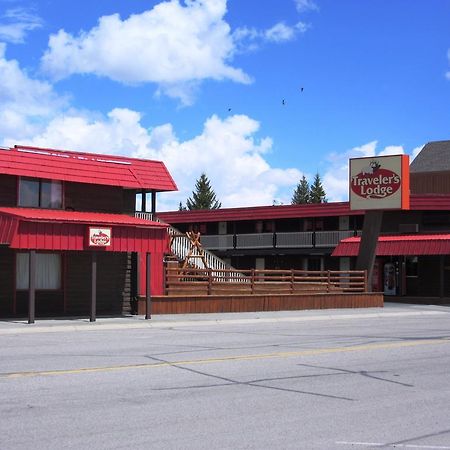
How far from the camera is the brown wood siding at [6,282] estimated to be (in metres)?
22.7

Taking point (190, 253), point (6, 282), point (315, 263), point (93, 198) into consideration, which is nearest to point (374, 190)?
point (190, 253)

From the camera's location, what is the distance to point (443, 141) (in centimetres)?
5803

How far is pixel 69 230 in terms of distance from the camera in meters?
21.4

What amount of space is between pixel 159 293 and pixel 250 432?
62.6ft

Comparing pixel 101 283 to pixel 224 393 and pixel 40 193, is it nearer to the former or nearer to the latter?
pixel 40 193

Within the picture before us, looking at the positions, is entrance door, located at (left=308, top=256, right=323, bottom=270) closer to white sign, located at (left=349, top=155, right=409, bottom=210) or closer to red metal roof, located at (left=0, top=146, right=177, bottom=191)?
white sign, located at (left=349, top=155, right=409, bottom=210)

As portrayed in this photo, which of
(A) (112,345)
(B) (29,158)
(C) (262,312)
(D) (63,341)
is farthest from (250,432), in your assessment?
(C) (262,312)

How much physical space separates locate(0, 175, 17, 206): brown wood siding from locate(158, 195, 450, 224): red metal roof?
24.9 meters

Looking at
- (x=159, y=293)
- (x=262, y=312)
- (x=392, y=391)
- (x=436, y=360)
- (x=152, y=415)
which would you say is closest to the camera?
(x=152, y=415)

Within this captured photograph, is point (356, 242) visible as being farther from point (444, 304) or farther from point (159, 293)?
point (159, 293)

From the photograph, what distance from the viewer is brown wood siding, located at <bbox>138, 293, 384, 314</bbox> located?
1006 inches

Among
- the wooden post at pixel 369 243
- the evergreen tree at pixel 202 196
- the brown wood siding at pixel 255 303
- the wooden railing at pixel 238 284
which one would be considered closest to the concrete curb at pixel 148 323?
the brown wood siding at pixel 255 303

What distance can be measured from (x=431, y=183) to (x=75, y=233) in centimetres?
3606

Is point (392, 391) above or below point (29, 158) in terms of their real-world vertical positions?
below
